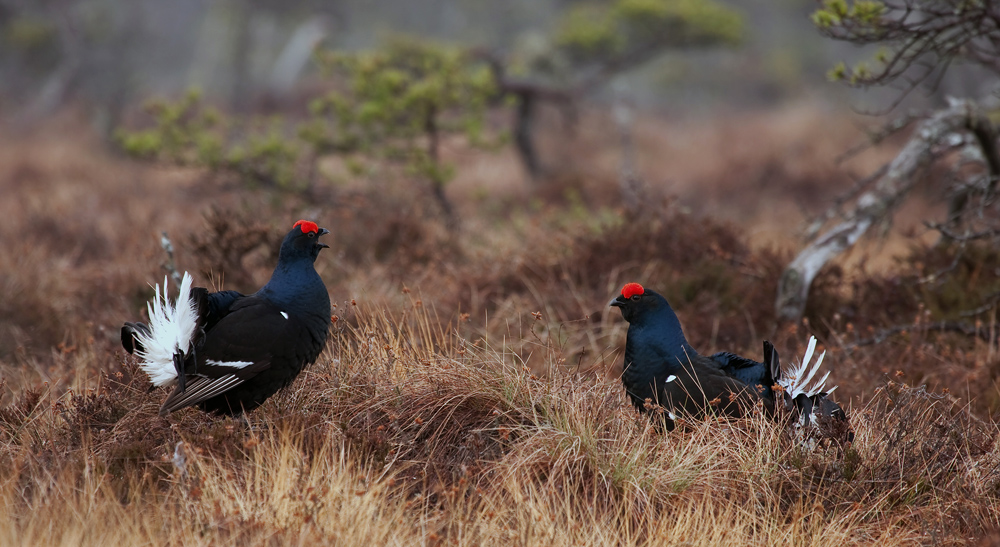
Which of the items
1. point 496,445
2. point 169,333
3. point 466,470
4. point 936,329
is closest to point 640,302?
point 496,445

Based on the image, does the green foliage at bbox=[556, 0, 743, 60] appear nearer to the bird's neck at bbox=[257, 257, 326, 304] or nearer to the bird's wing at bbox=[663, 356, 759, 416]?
the bird's wing at bbox=[663, 356, 759, 416]

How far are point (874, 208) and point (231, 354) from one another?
425 cm

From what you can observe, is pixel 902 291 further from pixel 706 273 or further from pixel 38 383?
pixel 38 383

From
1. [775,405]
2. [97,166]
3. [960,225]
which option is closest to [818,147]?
[960,225]

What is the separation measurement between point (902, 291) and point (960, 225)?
100 centimetres

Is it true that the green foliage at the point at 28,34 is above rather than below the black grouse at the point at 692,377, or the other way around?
above

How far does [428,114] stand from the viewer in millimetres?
9078

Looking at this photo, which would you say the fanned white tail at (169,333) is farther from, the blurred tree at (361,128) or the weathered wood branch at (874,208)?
the blurred tree at (361,128)

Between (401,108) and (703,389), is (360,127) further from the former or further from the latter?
(703,389)

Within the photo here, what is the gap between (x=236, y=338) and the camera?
141 inches

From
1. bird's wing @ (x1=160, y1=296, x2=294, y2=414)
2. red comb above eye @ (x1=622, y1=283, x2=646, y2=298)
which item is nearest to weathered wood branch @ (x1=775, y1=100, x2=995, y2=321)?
red comb above eye @ (x1=622, y1=283, x2=646, y2=298)

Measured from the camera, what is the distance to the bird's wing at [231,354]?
137 inches

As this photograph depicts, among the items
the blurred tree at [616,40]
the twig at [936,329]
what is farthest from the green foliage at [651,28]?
the twig at [936,329]

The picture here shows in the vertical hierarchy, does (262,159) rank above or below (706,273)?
above
